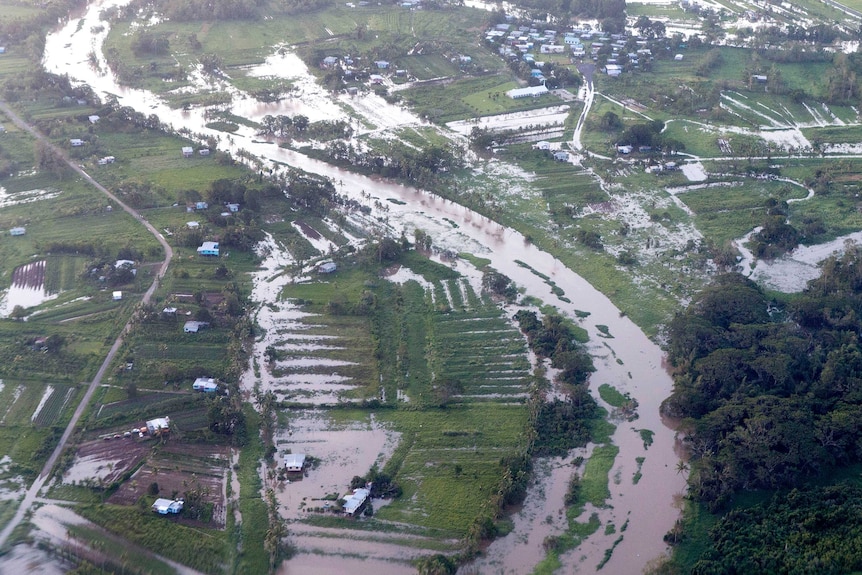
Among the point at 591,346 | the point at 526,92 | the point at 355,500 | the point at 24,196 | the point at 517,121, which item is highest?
the point at 355,500

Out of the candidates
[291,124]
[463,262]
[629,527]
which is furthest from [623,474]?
[291,124]

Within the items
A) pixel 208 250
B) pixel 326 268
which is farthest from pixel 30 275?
pixel 326 268

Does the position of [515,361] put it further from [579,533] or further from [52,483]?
[52,483]

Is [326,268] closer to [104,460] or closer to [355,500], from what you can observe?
[104,460]

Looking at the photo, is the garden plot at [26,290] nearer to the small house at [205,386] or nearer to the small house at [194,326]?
the small house at [194,326]

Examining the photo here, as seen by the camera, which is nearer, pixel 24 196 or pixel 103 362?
pixel 103 362

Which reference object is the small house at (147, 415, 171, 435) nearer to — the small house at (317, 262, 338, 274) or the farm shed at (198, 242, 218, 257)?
the small house at (317, 262, 338, 274)

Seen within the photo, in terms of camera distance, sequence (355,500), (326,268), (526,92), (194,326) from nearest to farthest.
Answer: (355,500), (194,326), (326,268), (526,92)

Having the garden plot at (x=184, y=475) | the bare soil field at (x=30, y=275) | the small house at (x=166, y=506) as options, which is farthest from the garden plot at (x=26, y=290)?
the small house at (x=166, y=506)
